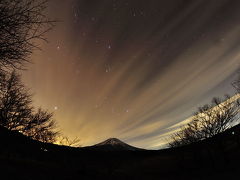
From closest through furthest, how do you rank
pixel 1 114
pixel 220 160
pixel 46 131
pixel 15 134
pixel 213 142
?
pixel 15 134 < pixel 1 114 < pixel 46 131 < pixel 213 142 < pixel 220 160

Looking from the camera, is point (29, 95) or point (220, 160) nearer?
point (29, 95)

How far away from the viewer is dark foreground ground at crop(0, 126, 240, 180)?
13.0 meters

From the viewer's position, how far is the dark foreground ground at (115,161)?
13.0 metres

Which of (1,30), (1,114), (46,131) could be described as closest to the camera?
(1,30)

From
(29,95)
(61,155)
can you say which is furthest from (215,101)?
(29,95)

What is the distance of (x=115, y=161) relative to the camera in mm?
34188

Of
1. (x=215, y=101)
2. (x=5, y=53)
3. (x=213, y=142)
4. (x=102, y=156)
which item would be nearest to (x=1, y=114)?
(x=5, y=53)

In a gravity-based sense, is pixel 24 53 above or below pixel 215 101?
below

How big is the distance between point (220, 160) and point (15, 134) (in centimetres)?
3095

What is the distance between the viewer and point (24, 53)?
5125mm

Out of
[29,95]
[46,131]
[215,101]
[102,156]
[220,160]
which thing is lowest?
[220,160]

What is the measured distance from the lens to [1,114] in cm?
1611

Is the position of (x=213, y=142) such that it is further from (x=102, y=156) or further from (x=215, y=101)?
(x=102, y=156)

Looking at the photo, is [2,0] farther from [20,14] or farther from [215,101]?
[215,101]
